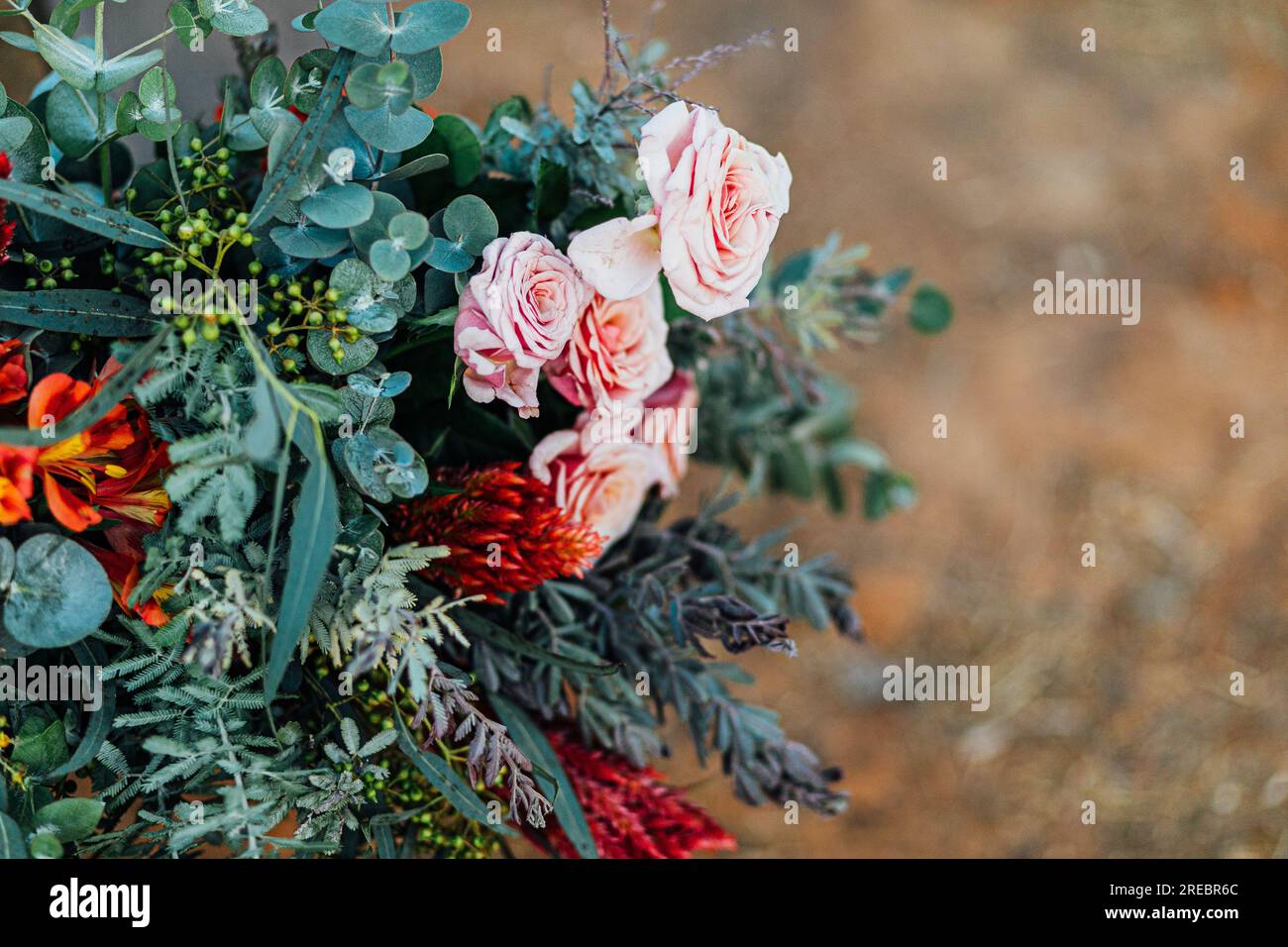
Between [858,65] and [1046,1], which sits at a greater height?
[1046,1]

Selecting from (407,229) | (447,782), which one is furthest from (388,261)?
(447,782)

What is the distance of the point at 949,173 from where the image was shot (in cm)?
131

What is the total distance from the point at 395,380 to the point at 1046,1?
1345 millimetres

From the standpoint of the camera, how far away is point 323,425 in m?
0.42

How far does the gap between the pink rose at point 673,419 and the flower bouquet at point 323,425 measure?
55 millimetres

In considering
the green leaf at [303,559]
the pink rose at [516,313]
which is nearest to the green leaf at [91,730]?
the green leaf at [303,559]

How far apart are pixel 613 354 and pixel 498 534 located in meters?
0.11

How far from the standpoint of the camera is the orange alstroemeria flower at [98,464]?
0.39 meters

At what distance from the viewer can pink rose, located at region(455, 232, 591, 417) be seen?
41 centimetres
